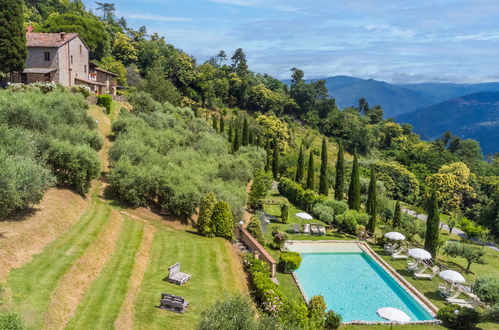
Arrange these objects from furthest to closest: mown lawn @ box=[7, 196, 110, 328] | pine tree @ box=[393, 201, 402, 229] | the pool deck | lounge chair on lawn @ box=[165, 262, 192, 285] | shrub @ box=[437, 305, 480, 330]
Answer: pine tree @ box=[393, 201, 402, 229], the pool deck, shrub @ box=[437, 305, 480, 330], lounge chair on lawn @ box=[165, 262, 192, 285], mown lawn @ box=[7, 196, 110, 328]

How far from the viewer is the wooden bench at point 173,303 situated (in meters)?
14.2

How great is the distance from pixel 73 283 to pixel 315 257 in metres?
20.7

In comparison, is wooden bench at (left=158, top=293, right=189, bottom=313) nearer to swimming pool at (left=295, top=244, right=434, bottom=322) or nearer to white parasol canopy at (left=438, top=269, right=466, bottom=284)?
swimming pool at (left=295, top=244, right=434, bottom=322)

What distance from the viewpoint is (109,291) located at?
47.5ft

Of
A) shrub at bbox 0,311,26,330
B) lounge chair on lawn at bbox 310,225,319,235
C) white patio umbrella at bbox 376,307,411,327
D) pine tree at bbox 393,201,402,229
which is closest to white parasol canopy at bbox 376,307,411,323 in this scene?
white patio umbrella at bbox 376,307,411,327

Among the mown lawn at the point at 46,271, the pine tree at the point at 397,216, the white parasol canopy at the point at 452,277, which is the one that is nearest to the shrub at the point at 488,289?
the white parasol canopy at the point at 452,277

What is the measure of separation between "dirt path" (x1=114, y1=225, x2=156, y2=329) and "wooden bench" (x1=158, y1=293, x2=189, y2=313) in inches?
46.9

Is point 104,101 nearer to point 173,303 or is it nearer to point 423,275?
point 173,303

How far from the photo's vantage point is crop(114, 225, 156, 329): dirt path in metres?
12.9

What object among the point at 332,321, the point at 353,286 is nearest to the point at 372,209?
the point at 353,286

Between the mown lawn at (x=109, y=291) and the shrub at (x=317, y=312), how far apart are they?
8.80 meters

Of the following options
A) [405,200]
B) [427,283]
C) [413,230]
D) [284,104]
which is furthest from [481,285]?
[284,104]

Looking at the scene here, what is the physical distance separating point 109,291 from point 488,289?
19881mm

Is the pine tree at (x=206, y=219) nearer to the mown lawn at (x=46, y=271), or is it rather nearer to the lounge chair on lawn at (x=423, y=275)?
the mown lawn at (x=46, y=271)
